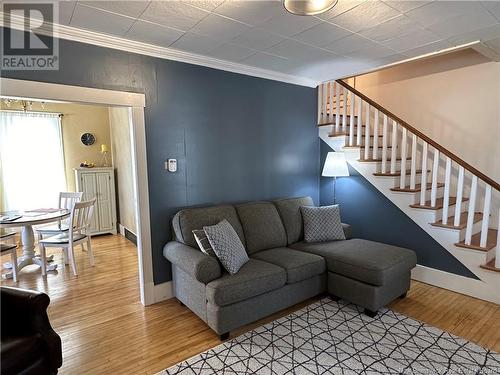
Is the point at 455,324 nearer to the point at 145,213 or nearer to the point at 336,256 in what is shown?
the point at 336,256

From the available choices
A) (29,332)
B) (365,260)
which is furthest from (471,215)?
(29,332)

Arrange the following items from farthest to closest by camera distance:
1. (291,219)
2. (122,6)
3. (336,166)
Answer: (336,166) < (291,219) < (122,6)

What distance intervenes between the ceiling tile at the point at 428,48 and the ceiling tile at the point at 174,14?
222 cm

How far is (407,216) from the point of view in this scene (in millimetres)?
3492

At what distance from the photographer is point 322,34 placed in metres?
2.56

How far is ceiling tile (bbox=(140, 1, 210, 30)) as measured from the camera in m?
A: 2.03

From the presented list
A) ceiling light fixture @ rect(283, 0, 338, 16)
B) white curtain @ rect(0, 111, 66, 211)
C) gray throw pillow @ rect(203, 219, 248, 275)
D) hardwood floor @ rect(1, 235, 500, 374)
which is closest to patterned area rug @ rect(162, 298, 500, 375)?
hardwood floor @ rect(1, 235, 500, 374)

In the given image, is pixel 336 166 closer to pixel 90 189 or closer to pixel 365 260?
pixel 365 260

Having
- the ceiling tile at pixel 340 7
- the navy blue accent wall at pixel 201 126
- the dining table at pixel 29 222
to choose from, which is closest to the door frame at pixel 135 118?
the navy blue accent wall at pixel 201 126

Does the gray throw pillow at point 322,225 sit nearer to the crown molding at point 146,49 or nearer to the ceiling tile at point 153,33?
the crown molding at point 146,49

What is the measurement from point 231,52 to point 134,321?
2.79 m

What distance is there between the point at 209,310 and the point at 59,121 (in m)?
4.93

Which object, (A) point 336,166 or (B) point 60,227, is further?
(B) point 60,227

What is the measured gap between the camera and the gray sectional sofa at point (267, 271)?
91.8 inches
